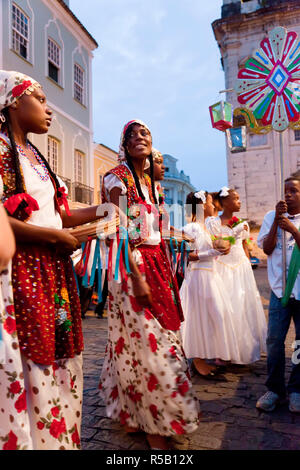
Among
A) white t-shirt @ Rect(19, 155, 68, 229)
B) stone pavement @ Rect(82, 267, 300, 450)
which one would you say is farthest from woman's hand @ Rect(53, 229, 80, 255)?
stone pavement @ Rect(82, 267, 300, 450)

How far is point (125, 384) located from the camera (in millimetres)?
2416

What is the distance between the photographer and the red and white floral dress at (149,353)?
87.2 inches

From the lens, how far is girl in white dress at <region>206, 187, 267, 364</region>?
415cm

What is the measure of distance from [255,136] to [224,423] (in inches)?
686

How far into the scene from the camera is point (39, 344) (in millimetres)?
1615

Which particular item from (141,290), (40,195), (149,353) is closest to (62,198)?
(40,195)

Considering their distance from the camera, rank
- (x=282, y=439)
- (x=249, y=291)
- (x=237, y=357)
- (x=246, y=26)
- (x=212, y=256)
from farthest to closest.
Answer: (x=246, y=26)
(x=249, y=291)
(x=212, y=256)
(x=237, y=357)
(x=282, y=439)

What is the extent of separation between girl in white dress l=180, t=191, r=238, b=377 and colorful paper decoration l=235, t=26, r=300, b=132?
4.88 ft

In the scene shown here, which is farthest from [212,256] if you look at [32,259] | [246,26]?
[246,26]

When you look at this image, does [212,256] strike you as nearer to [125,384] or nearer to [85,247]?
[125,384]

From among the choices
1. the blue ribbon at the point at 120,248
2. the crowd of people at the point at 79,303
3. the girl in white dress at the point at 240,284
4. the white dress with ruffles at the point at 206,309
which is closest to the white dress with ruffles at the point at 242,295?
the girl in white dress at the point at 240,284

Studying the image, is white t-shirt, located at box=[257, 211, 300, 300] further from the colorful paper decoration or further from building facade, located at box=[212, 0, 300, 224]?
building facade, located at box=[212, 0, 300, 224]

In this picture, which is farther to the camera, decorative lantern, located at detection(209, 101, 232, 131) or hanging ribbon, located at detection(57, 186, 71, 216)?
decorative lantern, located at detection(209, 101, 232, 131)
